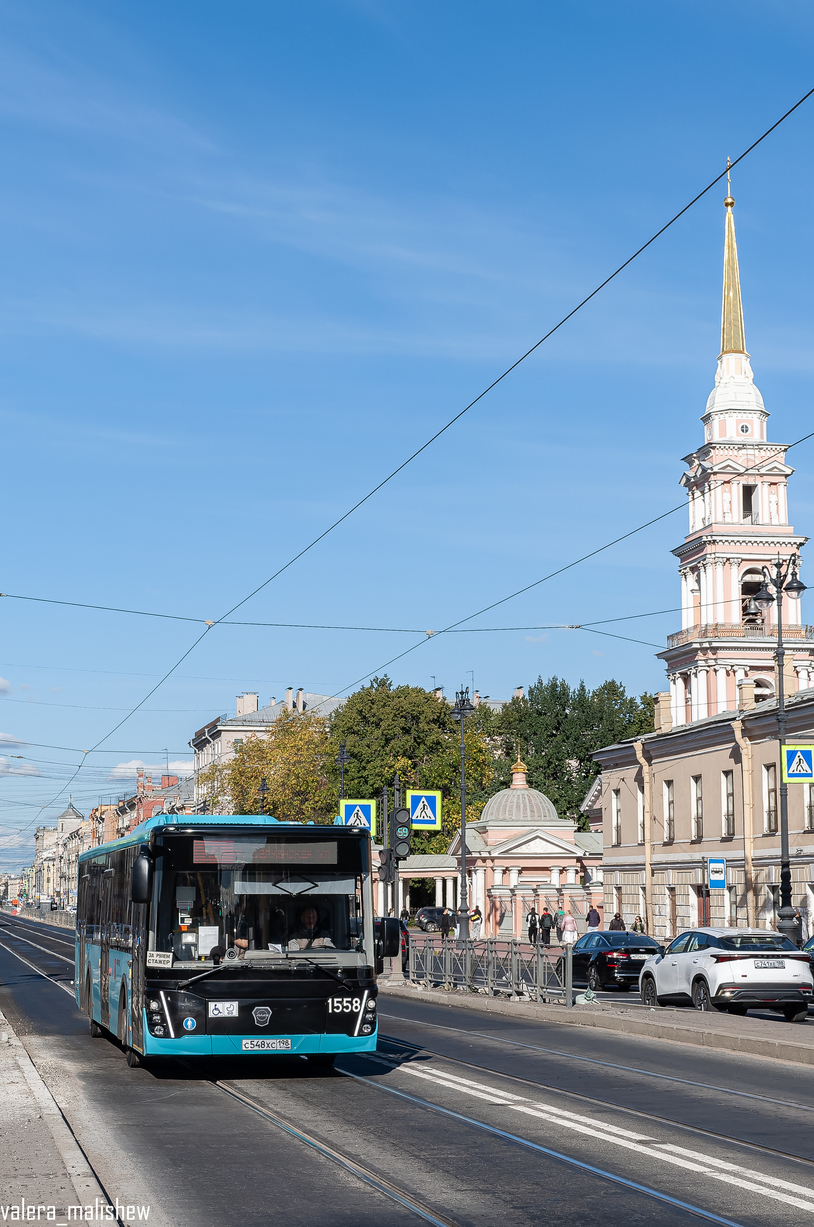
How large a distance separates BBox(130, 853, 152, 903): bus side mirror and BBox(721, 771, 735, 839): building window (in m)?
37.6

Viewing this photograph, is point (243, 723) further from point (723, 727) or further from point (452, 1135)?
point (452, 1135)

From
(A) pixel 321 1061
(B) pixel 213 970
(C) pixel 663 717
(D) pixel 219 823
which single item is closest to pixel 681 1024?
(A) pixel 321 1061

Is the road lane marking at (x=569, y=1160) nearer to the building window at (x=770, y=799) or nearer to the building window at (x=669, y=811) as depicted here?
the building window at (x=770, y=799)

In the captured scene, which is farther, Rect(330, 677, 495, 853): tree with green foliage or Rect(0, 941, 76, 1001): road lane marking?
Rect(330, 677, 495, 853): tree with green foliage

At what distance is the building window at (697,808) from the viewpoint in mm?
51375

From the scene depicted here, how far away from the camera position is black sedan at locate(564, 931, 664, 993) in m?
34.3

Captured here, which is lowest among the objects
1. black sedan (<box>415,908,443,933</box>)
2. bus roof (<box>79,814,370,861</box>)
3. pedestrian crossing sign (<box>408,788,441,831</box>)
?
black sedan (<box>415,908,443,933</box>)

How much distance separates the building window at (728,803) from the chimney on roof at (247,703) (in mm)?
98047

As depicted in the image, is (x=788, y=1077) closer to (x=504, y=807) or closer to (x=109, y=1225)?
(x=109, y=1225)

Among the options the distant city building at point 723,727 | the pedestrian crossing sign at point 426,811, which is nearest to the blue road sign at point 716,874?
the distant city building at point 723,727

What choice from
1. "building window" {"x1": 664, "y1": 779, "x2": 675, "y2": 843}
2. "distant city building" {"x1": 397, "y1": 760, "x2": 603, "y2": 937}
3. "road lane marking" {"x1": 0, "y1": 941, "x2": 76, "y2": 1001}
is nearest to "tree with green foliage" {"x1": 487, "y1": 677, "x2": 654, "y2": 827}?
"distant city building" {"x1": 397, "y1": 760, "x2": 603, "y2": 937}

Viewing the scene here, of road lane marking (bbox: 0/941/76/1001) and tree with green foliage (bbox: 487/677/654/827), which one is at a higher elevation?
tree with green foliage (bbox: 487/677/654/827)

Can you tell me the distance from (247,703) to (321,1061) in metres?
130

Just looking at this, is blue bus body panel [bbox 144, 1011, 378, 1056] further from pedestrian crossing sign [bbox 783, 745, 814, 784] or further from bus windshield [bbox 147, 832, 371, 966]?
pedestrian crossing sign [bbox 783, 745, 814, 784]
